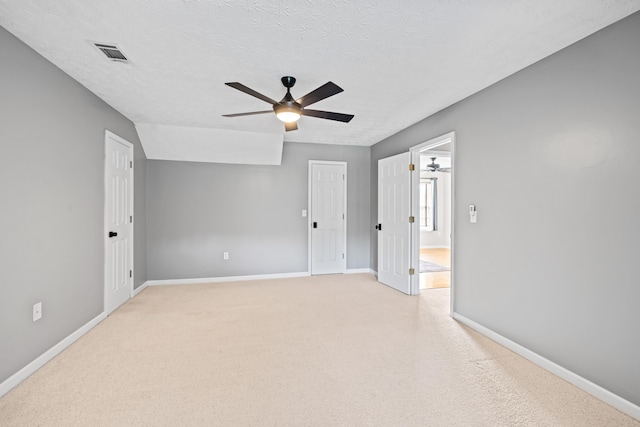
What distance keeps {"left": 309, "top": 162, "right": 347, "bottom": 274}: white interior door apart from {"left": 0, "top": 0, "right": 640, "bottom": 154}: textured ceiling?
2.27 m

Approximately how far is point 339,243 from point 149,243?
3257mm

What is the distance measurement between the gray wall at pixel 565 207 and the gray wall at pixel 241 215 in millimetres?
2609

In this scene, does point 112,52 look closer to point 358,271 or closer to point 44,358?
point 44,358

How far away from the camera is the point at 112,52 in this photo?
7.39 ft

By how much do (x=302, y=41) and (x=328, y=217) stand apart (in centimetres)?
362

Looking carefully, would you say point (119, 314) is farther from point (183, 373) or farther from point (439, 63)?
point (439, 63)

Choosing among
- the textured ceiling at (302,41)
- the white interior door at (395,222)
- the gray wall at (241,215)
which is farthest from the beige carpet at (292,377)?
the textured ceiling at (302,41)

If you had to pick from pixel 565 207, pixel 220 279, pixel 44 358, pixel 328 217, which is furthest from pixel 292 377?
pixel 328 217

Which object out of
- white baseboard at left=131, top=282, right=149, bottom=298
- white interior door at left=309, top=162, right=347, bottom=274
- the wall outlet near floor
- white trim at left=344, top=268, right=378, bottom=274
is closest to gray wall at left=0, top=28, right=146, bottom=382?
the wall outlet near floor

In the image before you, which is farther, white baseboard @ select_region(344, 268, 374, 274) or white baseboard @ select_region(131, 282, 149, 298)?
white baseboard @ select_region(344, 268, 374, 274)

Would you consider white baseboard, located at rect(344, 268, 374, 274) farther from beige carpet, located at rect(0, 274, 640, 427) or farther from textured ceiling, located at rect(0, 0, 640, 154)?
textured ceiling, located at rect(0, 0, 640, 154)

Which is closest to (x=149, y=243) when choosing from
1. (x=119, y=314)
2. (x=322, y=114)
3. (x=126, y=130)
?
(x=119, y=314)

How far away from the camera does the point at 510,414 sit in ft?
5.82

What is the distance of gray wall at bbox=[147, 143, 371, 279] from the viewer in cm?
475
